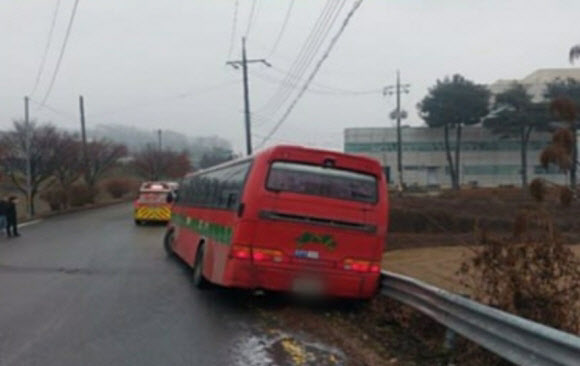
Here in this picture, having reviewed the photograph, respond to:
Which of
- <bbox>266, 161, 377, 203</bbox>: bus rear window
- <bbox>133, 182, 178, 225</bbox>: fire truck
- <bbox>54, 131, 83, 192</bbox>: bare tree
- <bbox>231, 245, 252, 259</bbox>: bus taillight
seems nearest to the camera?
<bbox>231, 245, 252, 259</bbox>: bus taillight

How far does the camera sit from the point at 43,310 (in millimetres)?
12164

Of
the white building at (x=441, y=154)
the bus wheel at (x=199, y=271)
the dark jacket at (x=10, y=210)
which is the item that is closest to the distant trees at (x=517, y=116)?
the white building at (x=441, y=154)

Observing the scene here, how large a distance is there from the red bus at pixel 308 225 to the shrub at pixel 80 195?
48.3 metres

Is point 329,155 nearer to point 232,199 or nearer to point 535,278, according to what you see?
point 232,199

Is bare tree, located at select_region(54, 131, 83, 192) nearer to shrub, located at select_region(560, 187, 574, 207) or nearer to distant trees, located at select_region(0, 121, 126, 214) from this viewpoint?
distant trees, located at select_region(0, 121, 126, 214)

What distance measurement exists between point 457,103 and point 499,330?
9470 cm

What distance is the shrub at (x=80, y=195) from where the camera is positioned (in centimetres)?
5860

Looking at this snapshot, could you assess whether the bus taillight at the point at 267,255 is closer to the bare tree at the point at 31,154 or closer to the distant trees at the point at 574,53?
the distant trees at the point at 574,53

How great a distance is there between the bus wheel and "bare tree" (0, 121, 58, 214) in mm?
40071

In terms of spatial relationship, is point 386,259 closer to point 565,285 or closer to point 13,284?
point 13,284

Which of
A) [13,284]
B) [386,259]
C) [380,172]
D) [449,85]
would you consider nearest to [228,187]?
[380,172]

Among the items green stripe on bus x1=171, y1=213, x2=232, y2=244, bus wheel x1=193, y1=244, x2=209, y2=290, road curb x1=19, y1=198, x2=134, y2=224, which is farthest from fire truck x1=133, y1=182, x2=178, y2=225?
bus wheel x1=193, y1=244, x2=209, y2=290

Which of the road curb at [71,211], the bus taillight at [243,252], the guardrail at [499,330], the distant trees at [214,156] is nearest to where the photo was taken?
the guardrail at [499,330]

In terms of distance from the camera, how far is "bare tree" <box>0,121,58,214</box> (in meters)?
54.5
